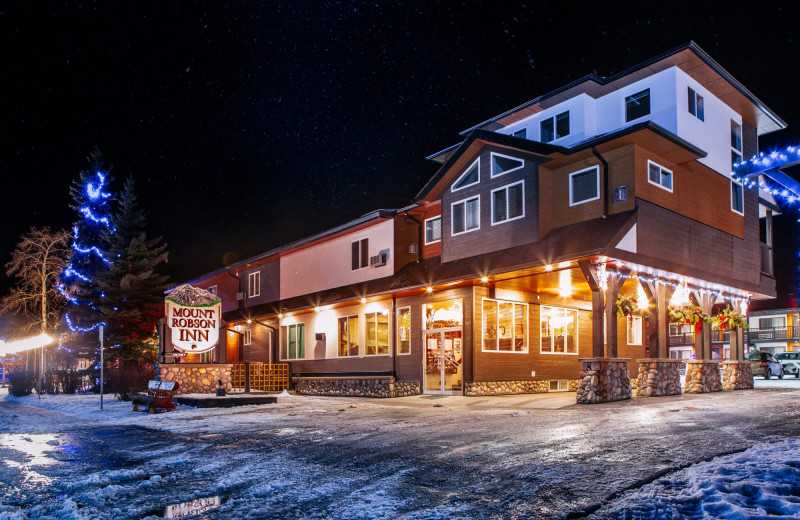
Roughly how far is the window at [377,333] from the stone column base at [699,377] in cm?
1049

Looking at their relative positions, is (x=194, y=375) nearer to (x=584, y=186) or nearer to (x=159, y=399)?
(x=159, y=399)

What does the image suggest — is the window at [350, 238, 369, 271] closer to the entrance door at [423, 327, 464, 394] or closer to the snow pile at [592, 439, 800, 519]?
the entrance door at [423, 327, 464, 394]

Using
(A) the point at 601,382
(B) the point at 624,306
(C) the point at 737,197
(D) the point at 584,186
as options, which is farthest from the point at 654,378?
(C) the point at 737,197

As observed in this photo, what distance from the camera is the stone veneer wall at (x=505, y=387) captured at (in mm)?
19781

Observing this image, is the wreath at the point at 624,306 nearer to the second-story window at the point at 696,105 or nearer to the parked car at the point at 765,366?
the second-story window at the point at 696,105

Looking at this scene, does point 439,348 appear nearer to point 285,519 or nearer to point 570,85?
point 570,85

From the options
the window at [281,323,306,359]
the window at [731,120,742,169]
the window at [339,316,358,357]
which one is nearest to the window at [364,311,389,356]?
the window at [339,316,358,357]

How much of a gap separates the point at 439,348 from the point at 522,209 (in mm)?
5734

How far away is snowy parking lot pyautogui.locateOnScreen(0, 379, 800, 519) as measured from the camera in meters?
5.71

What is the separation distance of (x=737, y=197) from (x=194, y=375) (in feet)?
69.5

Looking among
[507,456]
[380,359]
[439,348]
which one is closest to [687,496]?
[507,456]

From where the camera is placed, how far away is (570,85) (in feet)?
68.4

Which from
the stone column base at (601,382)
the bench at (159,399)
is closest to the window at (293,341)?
the bench at (159,399)

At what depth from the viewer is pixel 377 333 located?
80.1ft
